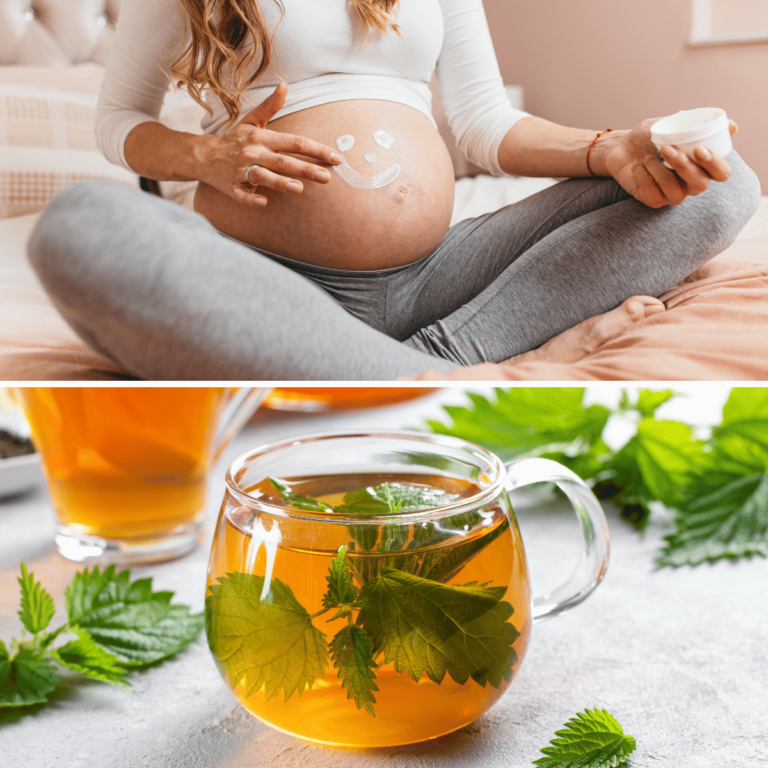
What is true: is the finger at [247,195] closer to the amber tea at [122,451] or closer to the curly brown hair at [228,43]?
the curly brown hair at [228,43]

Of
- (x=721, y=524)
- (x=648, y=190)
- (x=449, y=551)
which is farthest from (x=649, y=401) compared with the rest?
(x=449, y=551)

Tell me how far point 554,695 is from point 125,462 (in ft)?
1.04

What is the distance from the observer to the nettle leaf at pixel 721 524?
0.51m

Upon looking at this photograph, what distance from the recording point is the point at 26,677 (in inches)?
14.6

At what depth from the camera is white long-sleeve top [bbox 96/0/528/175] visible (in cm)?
38

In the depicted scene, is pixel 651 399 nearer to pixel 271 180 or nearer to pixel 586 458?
pixel 586 458

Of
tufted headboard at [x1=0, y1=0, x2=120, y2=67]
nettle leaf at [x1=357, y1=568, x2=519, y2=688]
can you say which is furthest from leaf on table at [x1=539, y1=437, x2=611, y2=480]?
tufted headboard at [x1=0, y1=0, x2=120, y2=67]

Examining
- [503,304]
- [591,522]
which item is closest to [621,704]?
[591,522]

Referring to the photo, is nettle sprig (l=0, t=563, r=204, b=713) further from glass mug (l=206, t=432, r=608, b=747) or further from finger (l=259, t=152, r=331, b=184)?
finger (l=259, t=152, r=331, b=184)

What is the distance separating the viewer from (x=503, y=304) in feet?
1.42

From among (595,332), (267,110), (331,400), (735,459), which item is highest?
(267,110)

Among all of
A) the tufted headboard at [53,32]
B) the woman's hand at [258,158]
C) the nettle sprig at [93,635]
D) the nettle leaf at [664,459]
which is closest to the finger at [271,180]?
the woman's hand at [258,158]

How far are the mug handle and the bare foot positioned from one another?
71mm

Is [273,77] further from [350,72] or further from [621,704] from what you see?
[621,704]
